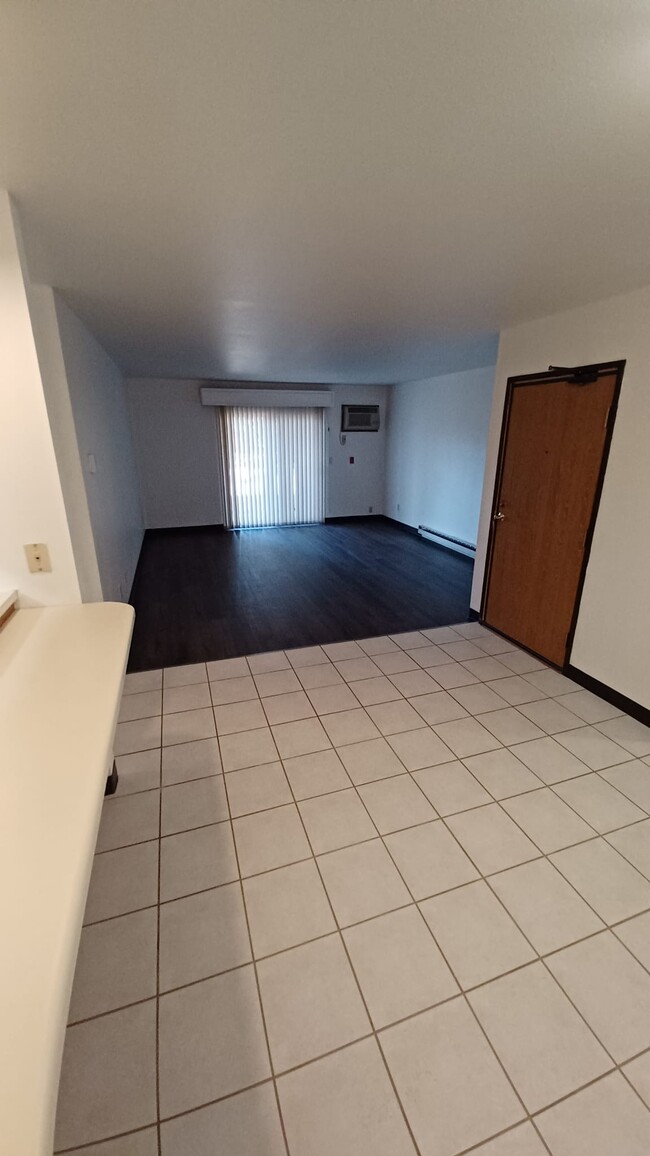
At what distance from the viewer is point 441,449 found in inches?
234

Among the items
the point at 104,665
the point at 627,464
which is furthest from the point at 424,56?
the point at 627,464

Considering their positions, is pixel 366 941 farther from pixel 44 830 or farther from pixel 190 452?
pixel 190 452

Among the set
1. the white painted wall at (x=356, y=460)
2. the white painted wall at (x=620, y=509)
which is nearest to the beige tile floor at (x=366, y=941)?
the white painted wall at (x=620, y=509)

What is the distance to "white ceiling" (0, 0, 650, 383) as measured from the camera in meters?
0.87

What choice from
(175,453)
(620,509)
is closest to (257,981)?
(620,509)

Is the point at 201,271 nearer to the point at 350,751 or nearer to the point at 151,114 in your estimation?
the point at 151,114

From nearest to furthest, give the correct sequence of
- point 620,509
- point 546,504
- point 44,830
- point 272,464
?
point 44,830
point 620,509
point 546,504
point 272,464

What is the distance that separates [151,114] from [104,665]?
4.81ft

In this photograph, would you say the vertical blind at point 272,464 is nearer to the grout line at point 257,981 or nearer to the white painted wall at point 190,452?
the white painted wall at point 190,452

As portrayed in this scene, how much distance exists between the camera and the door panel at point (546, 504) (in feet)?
8.90

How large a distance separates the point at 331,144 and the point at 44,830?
176 cm

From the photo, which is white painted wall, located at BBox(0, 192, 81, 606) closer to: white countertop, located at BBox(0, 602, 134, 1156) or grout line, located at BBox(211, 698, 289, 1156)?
white countertop, located at BBox(0, 602, 134, 1156)

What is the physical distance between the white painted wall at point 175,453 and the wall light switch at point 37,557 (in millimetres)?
5021

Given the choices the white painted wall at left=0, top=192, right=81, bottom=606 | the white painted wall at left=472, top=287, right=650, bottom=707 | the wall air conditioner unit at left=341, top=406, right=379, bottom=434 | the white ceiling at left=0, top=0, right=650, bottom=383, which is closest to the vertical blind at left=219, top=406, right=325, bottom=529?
the wall air conditioner unit at left=341, top=406, right=379, bottom=434
